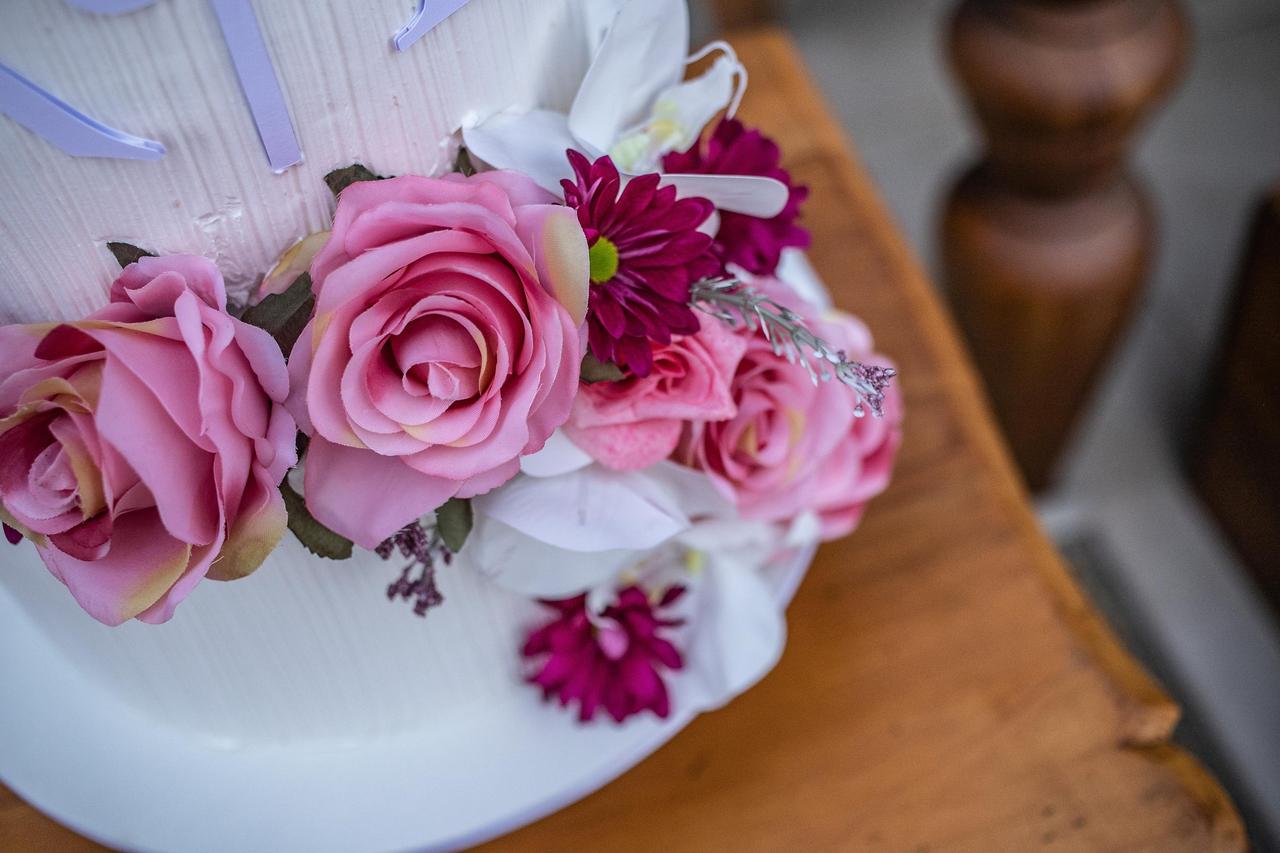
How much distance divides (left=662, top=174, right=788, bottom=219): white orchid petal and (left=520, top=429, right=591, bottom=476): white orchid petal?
11cm

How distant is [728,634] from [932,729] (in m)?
0.17

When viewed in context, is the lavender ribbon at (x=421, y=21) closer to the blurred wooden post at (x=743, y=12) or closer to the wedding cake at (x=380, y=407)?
the wedding cake at (x=380, y=407)

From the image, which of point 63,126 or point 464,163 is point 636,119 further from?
point 63,126

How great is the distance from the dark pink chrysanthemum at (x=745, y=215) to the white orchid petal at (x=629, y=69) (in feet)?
0.11

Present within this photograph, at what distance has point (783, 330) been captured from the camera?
0.43m

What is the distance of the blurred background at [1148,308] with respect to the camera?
0.99 meters

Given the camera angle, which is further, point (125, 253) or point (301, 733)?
point (301, 733)

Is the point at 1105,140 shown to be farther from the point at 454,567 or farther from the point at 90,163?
the point at 90,163

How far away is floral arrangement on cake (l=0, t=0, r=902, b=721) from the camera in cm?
34

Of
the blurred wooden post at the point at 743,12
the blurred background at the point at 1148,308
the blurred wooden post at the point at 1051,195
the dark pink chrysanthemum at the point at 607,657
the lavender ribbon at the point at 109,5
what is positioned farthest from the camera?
the blurred wooden post at the point at 743,12

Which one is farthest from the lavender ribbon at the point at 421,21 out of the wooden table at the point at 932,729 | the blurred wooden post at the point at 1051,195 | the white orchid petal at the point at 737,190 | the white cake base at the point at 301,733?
the blurred wooden post at the point at 1051,195

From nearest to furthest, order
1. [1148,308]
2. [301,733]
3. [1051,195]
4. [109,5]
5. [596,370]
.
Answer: [109,5] < [596,370] < [301,733] < [1051,195] < [1148,308]

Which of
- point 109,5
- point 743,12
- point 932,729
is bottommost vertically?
point 743,12

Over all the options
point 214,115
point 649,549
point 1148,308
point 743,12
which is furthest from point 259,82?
point 743,12
